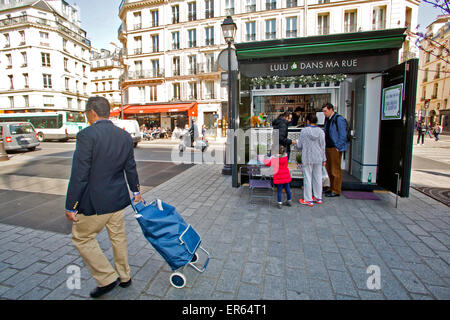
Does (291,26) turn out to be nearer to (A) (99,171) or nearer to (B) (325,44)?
(B) (325,44)

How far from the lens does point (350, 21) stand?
23.5 meters

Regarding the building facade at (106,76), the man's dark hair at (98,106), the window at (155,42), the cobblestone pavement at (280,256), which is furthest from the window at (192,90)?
the building facade at (106,76)

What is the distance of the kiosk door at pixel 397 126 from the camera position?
434 cm

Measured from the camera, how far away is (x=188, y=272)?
284 centimetres

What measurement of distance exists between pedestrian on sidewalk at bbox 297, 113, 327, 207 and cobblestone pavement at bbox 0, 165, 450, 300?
0.28 metres

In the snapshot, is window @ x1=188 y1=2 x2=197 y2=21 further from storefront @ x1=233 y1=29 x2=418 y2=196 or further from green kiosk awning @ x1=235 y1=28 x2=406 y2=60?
green kiosk awning @ x1=235 y1=28 x2=406 y2=60

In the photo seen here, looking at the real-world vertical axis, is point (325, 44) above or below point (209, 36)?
below

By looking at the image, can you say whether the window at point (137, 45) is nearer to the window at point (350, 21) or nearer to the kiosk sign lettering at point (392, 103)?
the window at point (350, 21)

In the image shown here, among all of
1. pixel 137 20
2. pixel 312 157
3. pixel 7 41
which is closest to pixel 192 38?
pixel 137 20

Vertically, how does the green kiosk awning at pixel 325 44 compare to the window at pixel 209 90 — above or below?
below

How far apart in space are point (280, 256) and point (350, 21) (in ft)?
89.9

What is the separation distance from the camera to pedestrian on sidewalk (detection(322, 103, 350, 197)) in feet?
17.2

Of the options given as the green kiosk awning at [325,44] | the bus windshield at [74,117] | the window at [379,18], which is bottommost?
the bus windshield at [74,117]

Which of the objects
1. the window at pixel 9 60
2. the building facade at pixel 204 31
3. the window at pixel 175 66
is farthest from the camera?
the window at pixel 9 60
